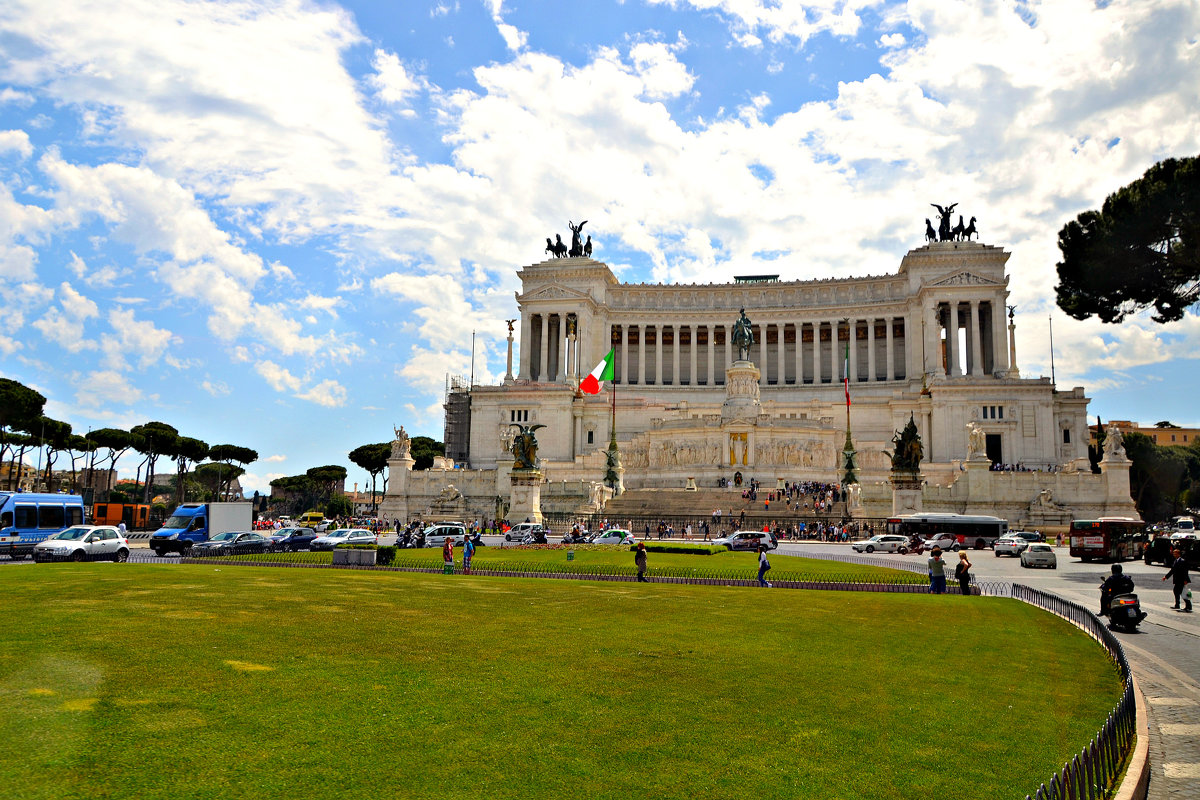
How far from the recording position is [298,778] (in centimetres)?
768

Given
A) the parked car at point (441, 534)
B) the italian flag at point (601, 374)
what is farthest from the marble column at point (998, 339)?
the parked car at point (441, 534)

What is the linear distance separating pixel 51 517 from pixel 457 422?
6846 cm

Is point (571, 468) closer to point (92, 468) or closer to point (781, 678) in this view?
point (92, 468)

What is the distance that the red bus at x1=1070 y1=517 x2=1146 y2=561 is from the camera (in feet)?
134

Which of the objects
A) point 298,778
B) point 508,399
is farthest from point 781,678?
point 508,399

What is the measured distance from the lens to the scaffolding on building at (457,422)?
106 metres

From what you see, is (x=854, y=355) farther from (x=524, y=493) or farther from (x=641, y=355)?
(x=524, y=493)

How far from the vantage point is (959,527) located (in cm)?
5197

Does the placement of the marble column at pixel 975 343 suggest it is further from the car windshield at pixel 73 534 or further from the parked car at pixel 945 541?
the car windshield at pixel 73 534

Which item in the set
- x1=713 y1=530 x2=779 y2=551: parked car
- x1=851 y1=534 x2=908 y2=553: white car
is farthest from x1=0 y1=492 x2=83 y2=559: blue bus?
x1=851 y1=534 x2=908 y2=553: white car

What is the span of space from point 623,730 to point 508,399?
83332 millimetres

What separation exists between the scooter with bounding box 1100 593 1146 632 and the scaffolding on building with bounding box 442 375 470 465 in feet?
289

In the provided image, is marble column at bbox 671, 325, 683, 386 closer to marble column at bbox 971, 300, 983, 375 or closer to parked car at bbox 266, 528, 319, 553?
marble column at bbox 971, 300, 983, 375

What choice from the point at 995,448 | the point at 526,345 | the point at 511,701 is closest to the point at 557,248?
the point at 526,345
